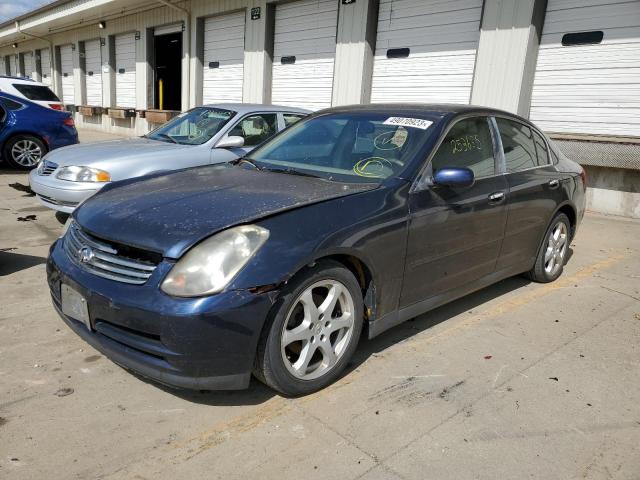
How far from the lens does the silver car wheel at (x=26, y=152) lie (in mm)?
9945

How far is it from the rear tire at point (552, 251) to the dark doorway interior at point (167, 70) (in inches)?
595

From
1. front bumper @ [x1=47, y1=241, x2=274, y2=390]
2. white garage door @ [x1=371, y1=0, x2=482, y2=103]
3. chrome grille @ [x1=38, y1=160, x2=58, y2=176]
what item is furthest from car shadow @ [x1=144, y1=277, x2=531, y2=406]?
white garage door @ [x1=371, y1=0, x2=482, y2=103]

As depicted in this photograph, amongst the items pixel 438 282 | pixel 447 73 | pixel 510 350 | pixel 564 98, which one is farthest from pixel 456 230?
pixel 447 73

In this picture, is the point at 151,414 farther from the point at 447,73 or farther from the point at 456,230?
the point at 447,73

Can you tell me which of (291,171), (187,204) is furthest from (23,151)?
(187,204)

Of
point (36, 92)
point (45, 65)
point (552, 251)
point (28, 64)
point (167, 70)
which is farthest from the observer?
point (28, 64)

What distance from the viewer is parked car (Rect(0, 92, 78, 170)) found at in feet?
31.8

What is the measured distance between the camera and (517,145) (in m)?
4.19

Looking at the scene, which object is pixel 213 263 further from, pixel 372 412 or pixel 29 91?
pixel 29 91

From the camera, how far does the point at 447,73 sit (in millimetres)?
9469

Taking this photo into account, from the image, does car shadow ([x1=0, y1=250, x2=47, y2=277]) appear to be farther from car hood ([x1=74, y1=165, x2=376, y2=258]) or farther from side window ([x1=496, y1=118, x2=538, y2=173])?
side window ([x1=496, y1=118, x2=538, y2=173])

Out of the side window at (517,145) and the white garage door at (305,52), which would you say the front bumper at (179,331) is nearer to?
the side window at (517,145)

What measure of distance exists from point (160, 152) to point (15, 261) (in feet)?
6.14

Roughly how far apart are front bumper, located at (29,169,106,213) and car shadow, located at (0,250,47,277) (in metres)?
0.71
